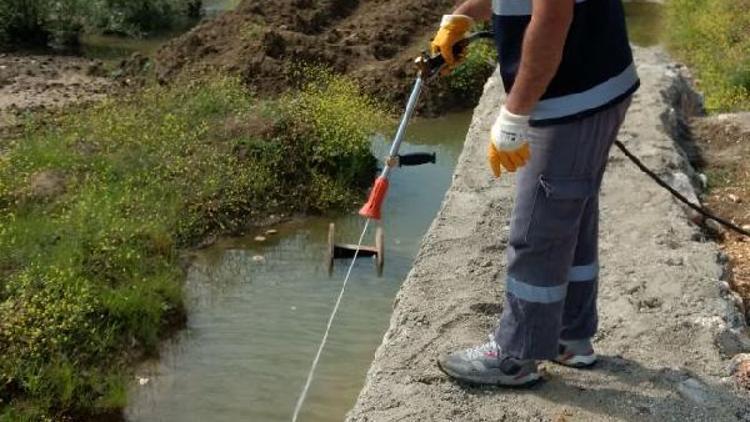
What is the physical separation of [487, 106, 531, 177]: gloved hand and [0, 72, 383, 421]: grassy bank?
300 cm

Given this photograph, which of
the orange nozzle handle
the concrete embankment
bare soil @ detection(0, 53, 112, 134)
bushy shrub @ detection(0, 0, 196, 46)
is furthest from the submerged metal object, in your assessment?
bushy shrub @ detection(0, 0, 196, 46)

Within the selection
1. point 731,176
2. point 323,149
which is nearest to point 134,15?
point 323,149

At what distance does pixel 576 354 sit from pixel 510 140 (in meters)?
1.02

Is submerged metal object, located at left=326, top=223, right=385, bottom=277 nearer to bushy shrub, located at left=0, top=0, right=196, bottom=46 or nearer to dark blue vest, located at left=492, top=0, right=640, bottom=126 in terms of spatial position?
dark blue vest, located at left=492, top=0, right=640, bottom=126

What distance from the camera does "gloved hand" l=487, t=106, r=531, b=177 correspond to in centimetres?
295

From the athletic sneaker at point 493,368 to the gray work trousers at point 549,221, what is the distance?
9cm

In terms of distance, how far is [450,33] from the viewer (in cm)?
352

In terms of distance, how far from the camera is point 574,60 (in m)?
2.97

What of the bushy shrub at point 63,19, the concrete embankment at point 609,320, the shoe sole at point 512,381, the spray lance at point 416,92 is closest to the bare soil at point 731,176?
the concrete embankment at point 609,320

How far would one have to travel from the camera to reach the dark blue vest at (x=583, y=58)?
2947mm

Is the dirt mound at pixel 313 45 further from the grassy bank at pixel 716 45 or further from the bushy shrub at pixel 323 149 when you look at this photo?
the grassy bank at pixel 716 45

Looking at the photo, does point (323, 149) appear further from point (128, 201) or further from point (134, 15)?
point (134, 15)

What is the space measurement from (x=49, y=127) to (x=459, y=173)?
428cm

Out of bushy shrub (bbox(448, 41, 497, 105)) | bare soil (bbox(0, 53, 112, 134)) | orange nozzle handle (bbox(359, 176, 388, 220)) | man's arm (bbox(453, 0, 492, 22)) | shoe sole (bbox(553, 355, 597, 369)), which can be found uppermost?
man's arm (bbox(453, 0, 492, 22))
